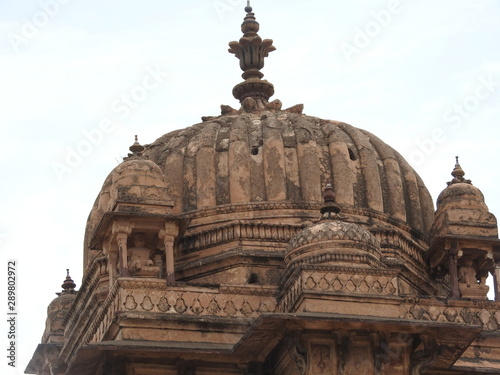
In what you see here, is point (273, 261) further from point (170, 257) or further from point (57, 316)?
point (57, 316)

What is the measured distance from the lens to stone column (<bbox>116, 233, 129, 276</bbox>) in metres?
32.8

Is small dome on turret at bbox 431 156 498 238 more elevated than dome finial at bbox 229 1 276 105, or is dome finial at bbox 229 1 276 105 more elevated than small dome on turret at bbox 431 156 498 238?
dome finial at bbox 229 1 276 105

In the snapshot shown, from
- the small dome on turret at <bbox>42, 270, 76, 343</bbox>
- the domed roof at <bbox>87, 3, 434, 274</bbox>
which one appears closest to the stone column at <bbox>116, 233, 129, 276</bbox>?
the domed roof at <bbox>87, 3, 434, 274</bbox>

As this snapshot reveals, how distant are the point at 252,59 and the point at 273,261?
7141mm

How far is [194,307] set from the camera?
106 feet

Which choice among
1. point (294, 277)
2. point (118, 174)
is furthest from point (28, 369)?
point (294, 277)

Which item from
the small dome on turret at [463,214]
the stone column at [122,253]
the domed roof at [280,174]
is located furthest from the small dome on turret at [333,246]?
the stone column at [122,253]

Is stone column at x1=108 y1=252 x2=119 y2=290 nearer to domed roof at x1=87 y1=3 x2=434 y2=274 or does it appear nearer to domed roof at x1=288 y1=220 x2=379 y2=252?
domed roof at x1=87 y1=3 x2=434 y2=274

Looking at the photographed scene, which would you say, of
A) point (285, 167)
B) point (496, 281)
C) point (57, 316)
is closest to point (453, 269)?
point (496, 281)

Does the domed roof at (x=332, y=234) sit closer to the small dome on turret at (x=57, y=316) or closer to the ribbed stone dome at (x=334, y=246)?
the ribbed stone dome at (x=334, y=246)

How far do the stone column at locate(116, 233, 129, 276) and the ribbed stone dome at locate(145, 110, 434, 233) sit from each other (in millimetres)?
2667

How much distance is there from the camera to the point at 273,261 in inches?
1353

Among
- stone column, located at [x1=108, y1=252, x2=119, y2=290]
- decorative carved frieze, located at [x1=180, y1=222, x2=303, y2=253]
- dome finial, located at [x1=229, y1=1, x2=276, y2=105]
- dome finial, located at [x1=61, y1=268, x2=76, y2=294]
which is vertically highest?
dome finial, located at [x1=229, y1=1, x2=276, y2=105]

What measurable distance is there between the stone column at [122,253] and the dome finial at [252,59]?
288 inches
